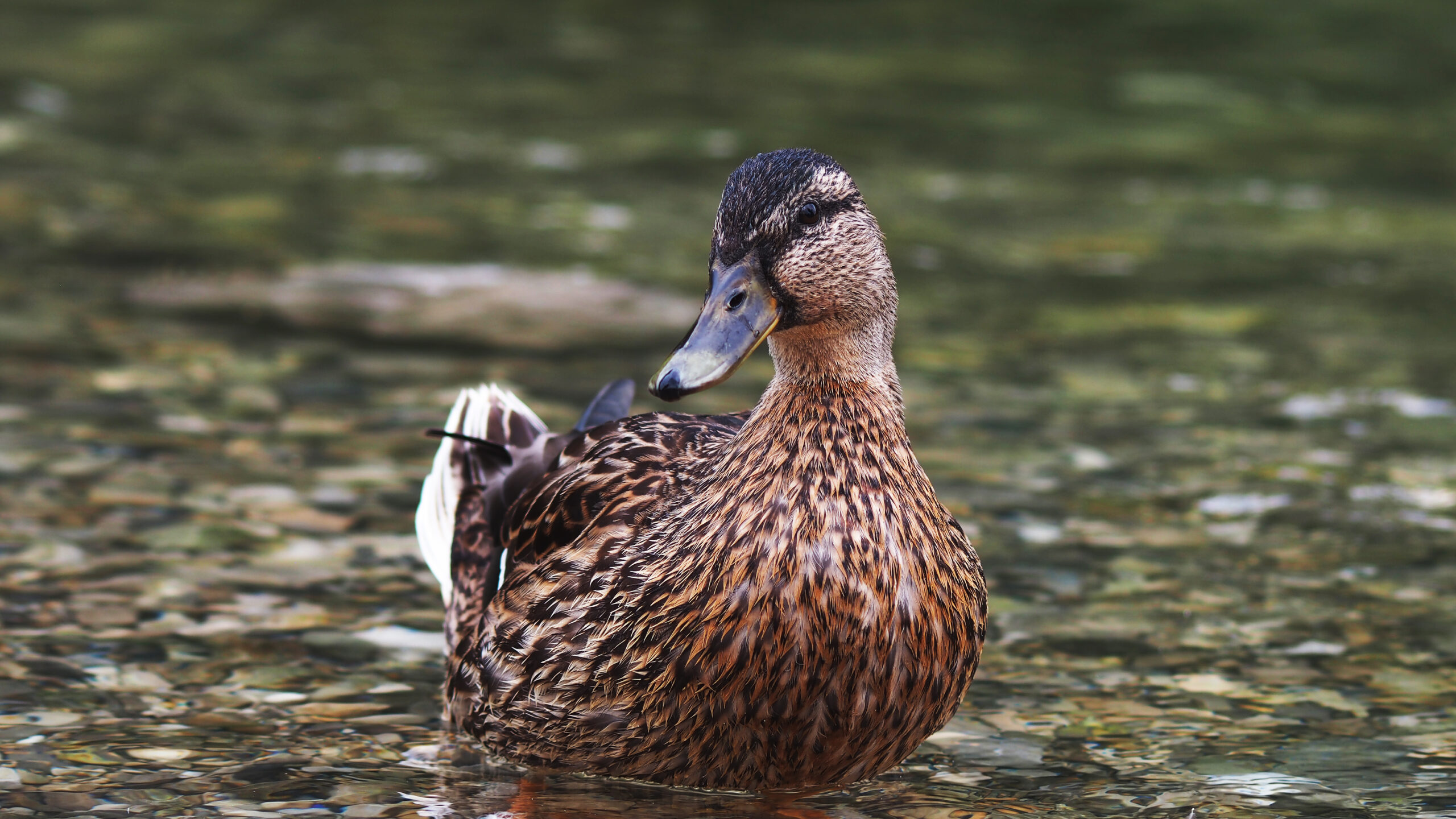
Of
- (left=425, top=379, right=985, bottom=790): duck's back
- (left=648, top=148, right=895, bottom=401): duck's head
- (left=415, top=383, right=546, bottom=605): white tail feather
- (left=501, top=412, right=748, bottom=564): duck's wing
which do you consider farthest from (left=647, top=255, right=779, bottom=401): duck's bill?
(left=415, top=383, right=546, bottom=605): white tail feather

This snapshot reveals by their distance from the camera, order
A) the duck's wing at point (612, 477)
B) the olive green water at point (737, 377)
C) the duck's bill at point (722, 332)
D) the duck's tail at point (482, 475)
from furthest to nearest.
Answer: the duck's tail at point (482, 475), the olive green water at point (737, 377), the duck's wing at point (612, 477), the duck's bill at point (722, 332)

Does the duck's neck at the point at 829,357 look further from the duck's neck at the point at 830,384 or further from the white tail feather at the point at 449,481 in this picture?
the white tail feather at the point at 449,481

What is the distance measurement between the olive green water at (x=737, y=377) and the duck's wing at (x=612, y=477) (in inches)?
26.6

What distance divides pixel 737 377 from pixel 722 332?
5211mm

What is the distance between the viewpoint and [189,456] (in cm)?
740

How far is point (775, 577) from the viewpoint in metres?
4.30

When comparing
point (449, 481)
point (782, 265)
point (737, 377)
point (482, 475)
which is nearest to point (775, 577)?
point (782, 265)

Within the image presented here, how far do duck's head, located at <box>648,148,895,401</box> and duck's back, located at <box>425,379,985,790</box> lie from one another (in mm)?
316

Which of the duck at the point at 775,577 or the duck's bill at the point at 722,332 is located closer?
the duck's bill at the point at 722,332

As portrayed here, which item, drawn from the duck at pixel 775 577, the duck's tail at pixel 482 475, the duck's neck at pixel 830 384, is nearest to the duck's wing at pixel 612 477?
the duck at pixel 775 577

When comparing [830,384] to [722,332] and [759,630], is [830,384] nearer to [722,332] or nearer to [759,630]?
[722,332]

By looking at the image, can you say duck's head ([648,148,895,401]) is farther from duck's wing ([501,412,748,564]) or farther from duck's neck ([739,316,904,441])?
duck's wing ([501,412,748,564])

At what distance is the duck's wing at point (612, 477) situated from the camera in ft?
16.1

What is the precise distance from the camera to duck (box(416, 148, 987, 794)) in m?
4.29
